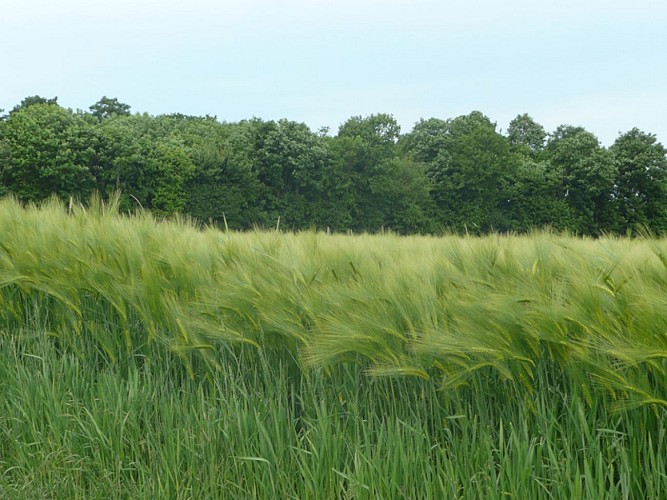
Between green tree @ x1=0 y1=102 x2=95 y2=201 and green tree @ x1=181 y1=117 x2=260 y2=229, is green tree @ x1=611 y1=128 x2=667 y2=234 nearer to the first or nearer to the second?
green tree @ x1=181 y1=117 x2=260 y2=229

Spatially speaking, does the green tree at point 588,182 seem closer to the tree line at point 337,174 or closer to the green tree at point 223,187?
the tree line at point 337,174

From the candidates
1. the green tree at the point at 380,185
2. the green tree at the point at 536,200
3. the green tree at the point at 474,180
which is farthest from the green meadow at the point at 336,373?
the green tree at the point at 536,200

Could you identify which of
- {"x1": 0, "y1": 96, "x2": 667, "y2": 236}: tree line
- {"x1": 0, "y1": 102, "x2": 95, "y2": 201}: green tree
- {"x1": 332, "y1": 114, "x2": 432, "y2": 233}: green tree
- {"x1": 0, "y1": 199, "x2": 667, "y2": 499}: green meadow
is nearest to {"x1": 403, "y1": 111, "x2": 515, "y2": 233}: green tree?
{"x1": 0, "y1": 96, "x2": 667, "y2": 236}: tree line

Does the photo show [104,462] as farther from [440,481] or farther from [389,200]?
[389,200]

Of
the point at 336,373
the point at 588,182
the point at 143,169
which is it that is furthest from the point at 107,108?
the point at 336,373

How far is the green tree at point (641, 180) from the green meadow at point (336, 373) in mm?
31531

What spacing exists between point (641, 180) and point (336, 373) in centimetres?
3322

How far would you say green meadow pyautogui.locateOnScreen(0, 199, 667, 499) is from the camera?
1.94m

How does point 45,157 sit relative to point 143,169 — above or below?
above

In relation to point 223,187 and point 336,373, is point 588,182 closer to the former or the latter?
point 223,187

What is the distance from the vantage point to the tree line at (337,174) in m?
25.0

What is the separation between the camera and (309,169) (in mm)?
29172

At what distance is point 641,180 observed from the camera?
3178 cm

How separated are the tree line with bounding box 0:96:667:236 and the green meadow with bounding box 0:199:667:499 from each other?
21945mm
